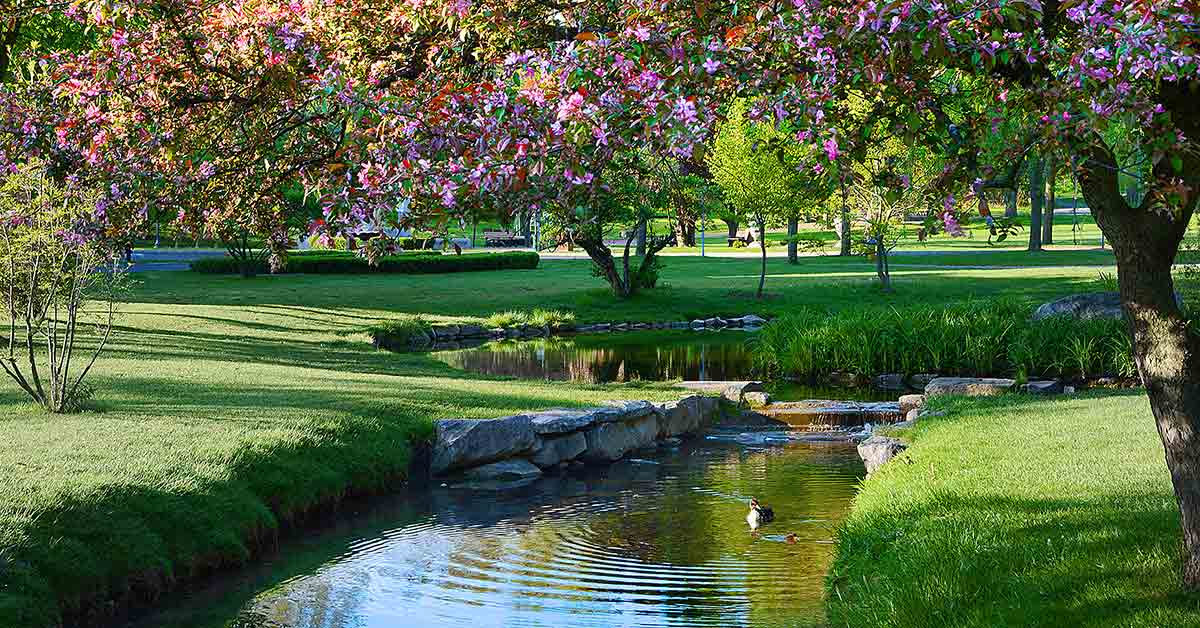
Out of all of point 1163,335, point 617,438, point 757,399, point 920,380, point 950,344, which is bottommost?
point 920,380

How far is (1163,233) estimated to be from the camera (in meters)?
6.26

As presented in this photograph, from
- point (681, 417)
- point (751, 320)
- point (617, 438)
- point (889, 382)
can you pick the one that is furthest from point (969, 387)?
point (751, 320)

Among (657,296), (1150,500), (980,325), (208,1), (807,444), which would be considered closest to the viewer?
(208,1)

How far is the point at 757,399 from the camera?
19016mm

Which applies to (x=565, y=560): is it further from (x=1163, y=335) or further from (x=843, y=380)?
(x=843, y=380)

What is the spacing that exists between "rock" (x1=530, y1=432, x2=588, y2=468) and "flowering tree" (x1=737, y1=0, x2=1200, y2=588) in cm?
805

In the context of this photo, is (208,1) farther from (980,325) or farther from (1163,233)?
(980,325)

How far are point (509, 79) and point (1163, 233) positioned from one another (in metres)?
3.49

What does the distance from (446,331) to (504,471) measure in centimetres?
1813

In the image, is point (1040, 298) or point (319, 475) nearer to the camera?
point (319, 475)

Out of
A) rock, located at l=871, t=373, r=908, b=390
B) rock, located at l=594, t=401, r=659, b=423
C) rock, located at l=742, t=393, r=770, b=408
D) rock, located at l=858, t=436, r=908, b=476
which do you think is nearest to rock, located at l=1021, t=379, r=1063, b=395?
rock, located at l=871, t=373, r=908, b=390

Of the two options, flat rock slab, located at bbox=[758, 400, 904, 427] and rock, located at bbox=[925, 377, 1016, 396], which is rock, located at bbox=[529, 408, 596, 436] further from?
rock, located at bbox=[925, 377, 1016, 396]

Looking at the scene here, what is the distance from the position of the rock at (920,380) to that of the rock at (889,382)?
0.12 metres

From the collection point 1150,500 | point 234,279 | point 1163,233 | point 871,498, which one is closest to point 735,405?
point 871,498
